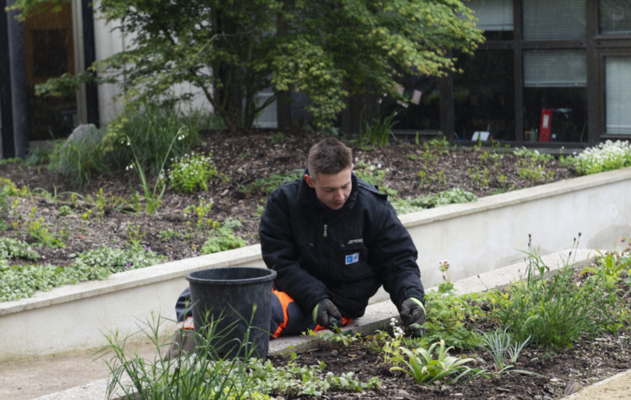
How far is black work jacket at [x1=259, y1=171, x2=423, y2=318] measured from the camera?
372 centimetres

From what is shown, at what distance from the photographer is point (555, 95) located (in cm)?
1086

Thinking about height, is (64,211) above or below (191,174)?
below

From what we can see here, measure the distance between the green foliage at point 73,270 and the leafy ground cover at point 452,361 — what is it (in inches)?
55.7

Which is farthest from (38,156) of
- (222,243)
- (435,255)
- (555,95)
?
(555,95)

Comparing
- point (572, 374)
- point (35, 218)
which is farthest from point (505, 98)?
point (572, 374)

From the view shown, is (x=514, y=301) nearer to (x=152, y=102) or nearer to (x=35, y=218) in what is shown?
(x=35, y=218)

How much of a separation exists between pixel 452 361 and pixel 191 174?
5.16 meters

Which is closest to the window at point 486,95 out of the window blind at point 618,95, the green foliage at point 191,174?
the window blind at point 618,95

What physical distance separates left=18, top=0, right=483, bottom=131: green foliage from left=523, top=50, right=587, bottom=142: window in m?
1.92

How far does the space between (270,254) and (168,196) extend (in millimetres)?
4221

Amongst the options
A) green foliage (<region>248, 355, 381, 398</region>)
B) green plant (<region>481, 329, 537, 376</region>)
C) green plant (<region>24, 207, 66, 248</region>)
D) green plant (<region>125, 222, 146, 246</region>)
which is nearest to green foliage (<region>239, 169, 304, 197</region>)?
green plant (<region>125, 222, 146, 246</region>)

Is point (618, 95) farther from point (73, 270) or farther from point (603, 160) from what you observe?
point (73, 270)

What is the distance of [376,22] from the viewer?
8188 millimetres

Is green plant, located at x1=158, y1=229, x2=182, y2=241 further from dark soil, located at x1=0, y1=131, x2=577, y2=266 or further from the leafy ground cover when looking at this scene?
the leafy ground cover
